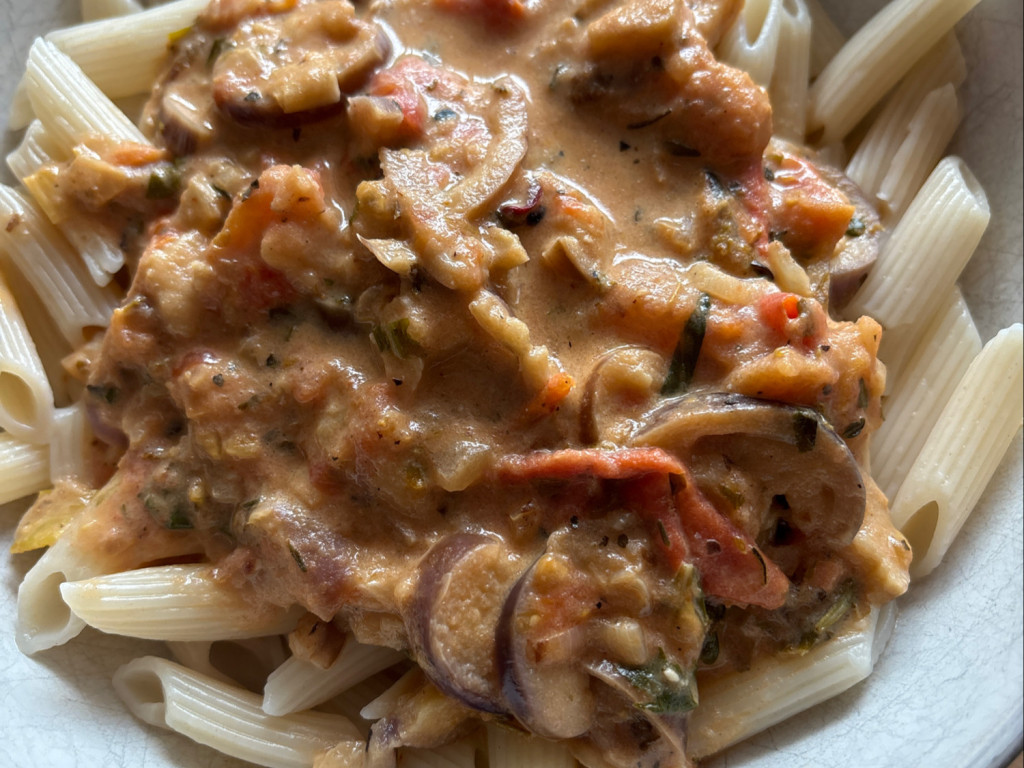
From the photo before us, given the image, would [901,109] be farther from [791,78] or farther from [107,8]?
[107,8]

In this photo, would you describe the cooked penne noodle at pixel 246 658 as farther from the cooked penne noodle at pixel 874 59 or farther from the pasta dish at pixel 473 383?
the cooked penne noodle at pixel 874 59

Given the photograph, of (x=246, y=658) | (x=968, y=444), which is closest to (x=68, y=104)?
(x=246, y=658)

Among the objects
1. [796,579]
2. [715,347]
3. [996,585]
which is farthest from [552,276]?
[996,585]

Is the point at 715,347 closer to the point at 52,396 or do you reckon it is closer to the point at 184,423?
the point at 184,423

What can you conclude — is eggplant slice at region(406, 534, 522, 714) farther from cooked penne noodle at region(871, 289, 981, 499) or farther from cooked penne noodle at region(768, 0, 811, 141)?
cooked penne noodle at region(768, 0, 811, 141)

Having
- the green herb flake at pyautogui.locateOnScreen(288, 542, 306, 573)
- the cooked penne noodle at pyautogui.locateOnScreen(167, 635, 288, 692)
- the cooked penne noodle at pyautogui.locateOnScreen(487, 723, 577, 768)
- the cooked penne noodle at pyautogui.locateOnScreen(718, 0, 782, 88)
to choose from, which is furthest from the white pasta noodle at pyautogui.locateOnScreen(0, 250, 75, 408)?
the cooked penne noodle at pyautogui.locateOnScreen(718, 0, 782, 88)

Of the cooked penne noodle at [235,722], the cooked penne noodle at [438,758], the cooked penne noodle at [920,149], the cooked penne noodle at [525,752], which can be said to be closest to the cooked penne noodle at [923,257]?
the cooked penne noodle at [920,149]
